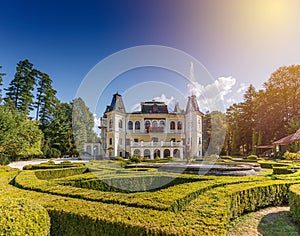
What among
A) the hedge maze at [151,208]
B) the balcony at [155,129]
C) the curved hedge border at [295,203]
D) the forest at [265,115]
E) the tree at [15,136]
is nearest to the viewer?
the hedge maze at [151,208]

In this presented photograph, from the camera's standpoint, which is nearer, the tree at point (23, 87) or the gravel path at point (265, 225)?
the gravel path at point (265, 225)

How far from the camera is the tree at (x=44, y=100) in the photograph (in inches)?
1556

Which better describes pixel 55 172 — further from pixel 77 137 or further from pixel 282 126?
pixel 282 126

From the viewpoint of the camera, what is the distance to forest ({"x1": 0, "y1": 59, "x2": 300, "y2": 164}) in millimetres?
31441

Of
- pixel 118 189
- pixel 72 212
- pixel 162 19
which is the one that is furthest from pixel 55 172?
pixel 162 19

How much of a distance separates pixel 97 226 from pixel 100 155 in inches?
1097

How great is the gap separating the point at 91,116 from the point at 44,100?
12872mm

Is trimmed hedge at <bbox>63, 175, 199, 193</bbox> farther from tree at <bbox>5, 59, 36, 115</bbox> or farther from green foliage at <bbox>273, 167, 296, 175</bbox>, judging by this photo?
tree at <bbox>5, 59, 36, 115</bbox>

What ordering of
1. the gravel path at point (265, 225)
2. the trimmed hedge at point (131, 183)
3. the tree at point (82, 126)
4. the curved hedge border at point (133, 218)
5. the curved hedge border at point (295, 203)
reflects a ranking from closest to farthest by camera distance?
1. the curved hedge border at point (133, 218)
2. the gravel path at point (265, 225)
3. the curved hedge border at point (295, 203)
4. the trimmed hedge at point (131, 183)
5. the tree at point (82, 126)

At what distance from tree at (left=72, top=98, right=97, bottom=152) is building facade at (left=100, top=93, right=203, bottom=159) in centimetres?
398

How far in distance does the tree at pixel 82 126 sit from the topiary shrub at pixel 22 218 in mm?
30698

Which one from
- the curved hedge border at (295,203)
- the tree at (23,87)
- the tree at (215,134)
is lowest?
the curved hedge border at (295,203)

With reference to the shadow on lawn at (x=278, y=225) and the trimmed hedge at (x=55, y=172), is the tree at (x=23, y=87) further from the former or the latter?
the shadow on lawn at (x=278, y=225)

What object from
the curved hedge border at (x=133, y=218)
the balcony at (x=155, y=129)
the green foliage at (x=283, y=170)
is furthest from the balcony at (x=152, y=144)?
the curved hedge border at (x=133, y=218)
